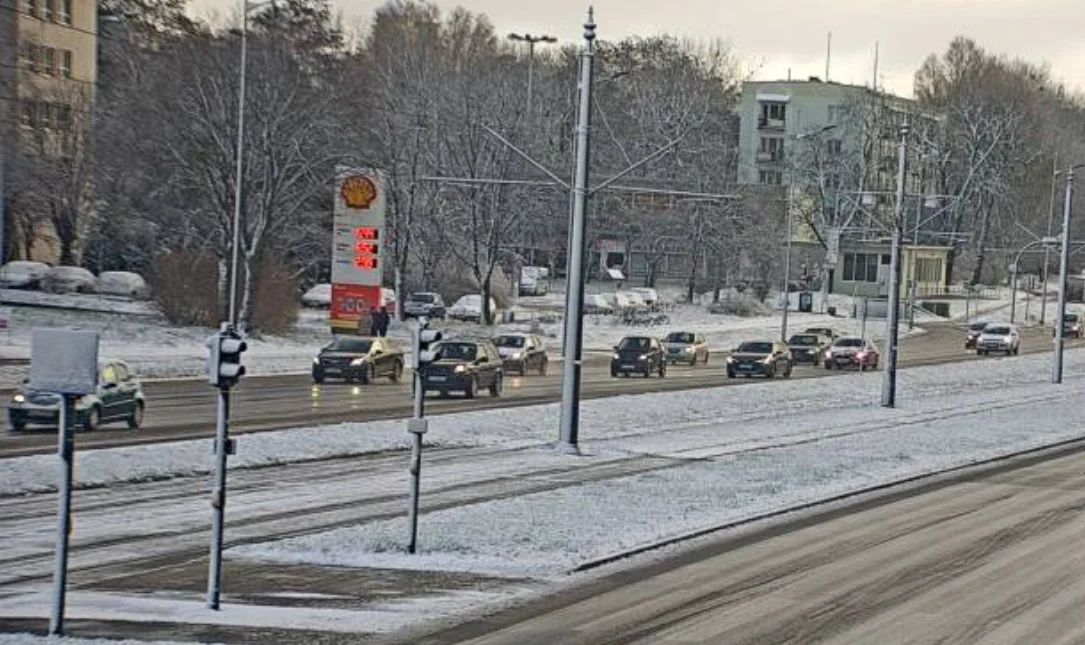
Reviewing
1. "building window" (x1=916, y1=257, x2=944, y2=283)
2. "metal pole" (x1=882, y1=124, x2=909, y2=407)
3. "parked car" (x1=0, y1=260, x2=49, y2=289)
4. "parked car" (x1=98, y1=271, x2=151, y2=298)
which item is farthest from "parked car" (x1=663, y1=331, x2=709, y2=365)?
"building window" (x1=916, y1=257, x2=944, y2=283)

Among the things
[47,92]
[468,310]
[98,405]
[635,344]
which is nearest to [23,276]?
[47,92]

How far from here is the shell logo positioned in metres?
50.9

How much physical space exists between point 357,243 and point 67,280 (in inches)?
1103

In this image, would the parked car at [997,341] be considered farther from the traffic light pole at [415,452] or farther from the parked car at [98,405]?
the traffic light pole at [415,452]

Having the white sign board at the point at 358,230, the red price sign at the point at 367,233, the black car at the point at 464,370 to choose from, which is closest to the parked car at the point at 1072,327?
the white sign board at the point at 358,230

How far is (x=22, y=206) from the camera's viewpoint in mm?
71312

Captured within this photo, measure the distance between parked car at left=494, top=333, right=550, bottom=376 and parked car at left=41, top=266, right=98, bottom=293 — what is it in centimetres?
2392

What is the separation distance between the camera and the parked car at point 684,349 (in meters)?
64.1

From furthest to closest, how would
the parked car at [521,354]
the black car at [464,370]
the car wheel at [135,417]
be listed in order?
the parked car at [521,354], the black car at [464,370], the car wheel at [135,417]

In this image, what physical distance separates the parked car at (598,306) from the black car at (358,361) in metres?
36.8

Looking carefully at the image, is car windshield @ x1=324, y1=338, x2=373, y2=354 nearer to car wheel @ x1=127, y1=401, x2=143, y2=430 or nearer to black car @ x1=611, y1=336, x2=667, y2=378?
black car @ x1=611, y1=336, x2=667, y2=378

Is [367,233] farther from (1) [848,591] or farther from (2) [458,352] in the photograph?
(1) [848,591]

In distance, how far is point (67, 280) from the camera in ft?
230

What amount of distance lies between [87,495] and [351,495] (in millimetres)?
3584
